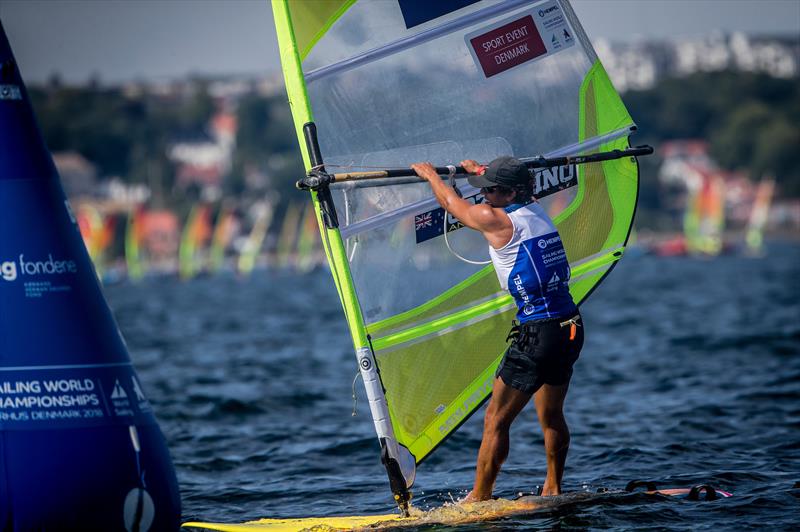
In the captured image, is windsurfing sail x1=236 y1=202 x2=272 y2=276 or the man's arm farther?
windsurfing sail x1=236 y1=202 x2=272 y2=276

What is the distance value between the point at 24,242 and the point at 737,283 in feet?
138

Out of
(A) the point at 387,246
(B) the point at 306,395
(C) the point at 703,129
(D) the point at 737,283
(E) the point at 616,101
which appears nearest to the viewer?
(A) the point at 387,246

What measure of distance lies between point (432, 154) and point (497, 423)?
→ 5.21ft

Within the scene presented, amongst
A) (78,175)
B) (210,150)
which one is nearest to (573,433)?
(78,175)

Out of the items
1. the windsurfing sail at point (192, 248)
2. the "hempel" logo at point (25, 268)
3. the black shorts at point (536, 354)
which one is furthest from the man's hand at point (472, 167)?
the windsurfing sail at point (192, 248)

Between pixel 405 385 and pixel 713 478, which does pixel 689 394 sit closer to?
pixel 713 478

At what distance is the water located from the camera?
7066 millimetres

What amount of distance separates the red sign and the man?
2.89ft

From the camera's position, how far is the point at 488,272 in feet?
23.0

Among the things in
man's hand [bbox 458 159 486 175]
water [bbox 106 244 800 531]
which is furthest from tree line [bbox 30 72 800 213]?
man's hand [bbox 458 159 486 175]

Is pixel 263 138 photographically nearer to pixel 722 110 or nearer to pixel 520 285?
pixel 722 110

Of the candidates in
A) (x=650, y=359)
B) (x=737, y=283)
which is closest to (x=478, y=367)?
(x=650, y=359)

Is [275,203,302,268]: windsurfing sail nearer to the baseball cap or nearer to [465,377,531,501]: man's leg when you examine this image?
[465,377,531,501]: man's leg

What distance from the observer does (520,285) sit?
6.34 metres
